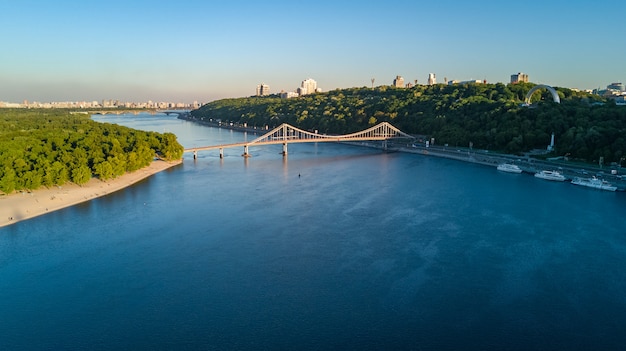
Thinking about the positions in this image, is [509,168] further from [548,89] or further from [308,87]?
[308,87]

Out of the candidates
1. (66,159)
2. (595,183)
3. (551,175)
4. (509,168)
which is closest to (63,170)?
(66,159)

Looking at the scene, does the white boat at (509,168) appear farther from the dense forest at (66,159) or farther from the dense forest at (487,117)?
the dense forest at (66,159)

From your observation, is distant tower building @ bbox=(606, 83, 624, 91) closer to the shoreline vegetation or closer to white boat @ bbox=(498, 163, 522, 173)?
white boat @ bbox=(498, 163, 522, 173)

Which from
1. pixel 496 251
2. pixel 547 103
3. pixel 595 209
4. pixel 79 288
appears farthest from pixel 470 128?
pixel 79 288

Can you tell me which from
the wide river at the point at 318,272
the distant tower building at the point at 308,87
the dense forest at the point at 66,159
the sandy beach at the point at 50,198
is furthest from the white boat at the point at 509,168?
the distant tower building at the point at 308,87

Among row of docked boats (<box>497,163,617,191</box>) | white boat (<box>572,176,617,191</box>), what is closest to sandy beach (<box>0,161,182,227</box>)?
row of docked boats (<box>497,163,617,191</box>)

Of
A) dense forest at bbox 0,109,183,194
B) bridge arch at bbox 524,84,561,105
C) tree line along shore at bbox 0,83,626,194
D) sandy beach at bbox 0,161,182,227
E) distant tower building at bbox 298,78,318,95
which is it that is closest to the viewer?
sandy beach at bbox 0,161,182,227

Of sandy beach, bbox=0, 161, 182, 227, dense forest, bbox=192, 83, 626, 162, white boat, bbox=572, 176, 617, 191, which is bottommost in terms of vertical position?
sandy beach, bbox=0, 161, 182, 227
